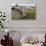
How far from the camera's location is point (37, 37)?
3.74 meters

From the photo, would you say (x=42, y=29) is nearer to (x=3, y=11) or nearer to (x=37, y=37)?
(x=37, y=37)

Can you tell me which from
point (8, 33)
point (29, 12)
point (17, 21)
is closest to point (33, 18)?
point (29, 12)

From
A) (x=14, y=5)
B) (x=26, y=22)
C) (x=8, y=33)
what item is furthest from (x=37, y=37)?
(x=14, y=5)

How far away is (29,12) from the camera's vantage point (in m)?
3.74

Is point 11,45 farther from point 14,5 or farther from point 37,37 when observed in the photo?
point 14,5

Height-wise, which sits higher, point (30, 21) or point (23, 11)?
point (23, 11)

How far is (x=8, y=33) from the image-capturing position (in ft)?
11.8

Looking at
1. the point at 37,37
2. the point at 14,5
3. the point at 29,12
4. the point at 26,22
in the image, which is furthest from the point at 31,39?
the point at 14,5

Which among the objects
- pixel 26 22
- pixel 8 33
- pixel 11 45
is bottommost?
pixel 11 45

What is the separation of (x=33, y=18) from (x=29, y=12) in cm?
19

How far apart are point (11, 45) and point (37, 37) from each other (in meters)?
0.71

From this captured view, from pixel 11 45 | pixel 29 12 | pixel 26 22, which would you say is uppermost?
pixel 29 12

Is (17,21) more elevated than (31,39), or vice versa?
(17,21)

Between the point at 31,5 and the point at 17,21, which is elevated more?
the point at 31,5
